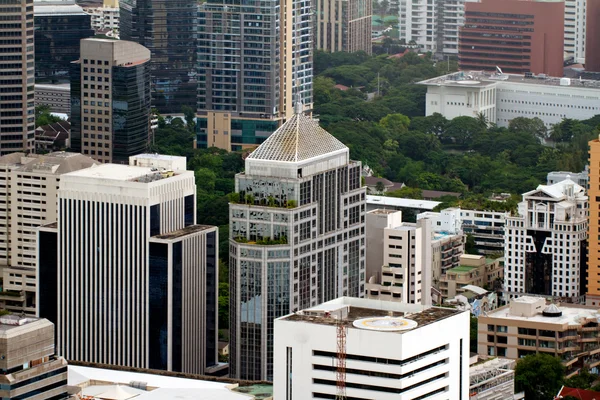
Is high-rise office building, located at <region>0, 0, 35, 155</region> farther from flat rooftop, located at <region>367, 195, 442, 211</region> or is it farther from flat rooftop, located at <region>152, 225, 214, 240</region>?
flat rooftop, located at <region>152, 225, 214, 240</region>

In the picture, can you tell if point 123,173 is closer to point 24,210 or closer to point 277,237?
point 277,237

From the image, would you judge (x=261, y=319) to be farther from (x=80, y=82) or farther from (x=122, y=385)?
(x=80, y=82)

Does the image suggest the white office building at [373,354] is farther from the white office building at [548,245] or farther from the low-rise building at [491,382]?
the white office building at [548,245]

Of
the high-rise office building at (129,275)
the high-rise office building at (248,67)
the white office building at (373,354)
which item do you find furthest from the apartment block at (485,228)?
the white office building at (373,354)

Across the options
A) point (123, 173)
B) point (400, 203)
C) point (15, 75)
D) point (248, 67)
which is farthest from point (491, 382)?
point (248, 67)

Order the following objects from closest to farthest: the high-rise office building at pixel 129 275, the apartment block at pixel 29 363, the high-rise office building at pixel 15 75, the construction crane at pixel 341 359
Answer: the construction crane at pixel 341 359
the apartment block at pixel 29 363
the high-rise office building at pixel 129 275
the high-rise office building at pixel 15 75


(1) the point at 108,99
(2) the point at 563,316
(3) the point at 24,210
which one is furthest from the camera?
(1) the point at 108,99
